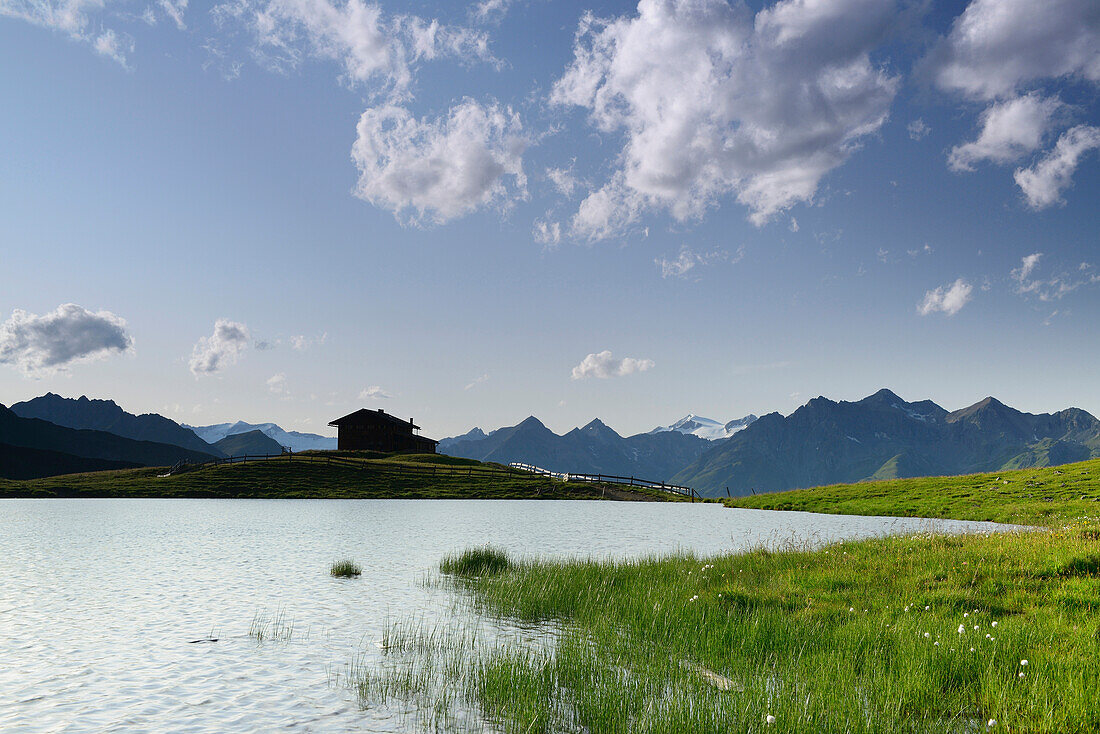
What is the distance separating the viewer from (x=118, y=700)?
33.9 feet

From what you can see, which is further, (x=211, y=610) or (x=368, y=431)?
(x=368, y=431)

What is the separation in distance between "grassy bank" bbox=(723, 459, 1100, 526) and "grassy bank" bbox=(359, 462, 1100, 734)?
83.8ft

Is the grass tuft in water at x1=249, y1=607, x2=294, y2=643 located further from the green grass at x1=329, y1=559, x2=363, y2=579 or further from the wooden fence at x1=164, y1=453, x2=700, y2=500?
the wooden fence at x1=164, y1=453, x2=700, y2=500

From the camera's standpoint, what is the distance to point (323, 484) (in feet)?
300

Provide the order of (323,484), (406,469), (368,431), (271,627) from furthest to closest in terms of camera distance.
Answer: (368,431) → (406,469) → (323,484) → (271,627)

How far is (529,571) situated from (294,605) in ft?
25.0

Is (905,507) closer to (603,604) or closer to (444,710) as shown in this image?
(603,604)

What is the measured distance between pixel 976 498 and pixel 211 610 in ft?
200

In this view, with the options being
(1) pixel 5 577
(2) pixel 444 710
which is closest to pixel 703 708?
(2) pixel 444 710

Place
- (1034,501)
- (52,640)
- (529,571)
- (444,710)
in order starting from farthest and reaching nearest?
(1034,501)
(529,571)
(52,640)
(444,710)

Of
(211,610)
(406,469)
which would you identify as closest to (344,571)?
(211,610)

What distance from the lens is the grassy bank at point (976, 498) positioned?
142 feet

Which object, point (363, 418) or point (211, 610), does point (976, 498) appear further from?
point (363, 418)

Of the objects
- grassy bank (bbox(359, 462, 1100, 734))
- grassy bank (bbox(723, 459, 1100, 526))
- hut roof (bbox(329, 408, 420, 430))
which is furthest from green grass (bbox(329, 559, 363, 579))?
hut roof (bbox(329, 408, 420, 430))
